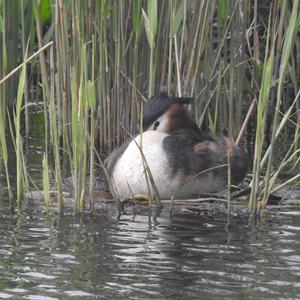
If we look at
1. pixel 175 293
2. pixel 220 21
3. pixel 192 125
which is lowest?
pixel 175 293

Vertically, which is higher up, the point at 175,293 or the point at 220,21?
the point at 220,21

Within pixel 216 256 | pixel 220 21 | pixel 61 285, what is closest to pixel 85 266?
pixel 61 285

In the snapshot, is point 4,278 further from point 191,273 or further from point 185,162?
point 185,162

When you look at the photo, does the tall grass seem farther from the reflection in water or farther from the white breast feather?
the reflection in water

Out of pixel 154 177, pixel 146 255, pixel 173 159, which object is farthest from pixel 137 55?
pixel 146 255

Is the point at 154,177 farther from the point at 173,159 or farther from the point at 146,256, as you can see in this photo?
the point at 146,256

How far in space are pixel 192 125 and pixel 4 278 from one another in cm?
254

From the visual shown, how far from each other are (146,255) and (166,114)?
180 centimetres

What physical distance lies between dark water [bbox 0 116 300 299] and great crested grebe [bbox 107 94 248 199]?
26 cm

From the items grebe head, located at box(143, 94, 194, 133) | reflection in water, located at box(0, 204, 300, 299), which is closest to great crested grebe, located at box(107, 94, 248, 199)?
grebe head, located at box(143, 94, 194, 133)

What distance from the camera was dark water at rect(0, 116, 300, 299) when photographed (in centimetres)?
449

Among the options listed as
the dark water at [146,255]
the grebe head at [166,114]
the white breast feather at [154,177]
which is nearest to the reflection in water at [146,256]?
the dark water at [146,255]

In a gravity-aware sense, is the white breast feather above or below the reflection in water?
above

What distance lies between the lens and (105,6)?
670 centimetres
